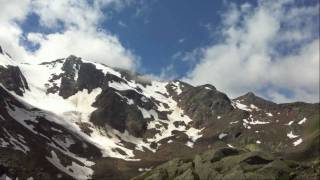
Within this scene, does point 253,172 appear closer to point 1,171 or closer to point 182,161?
point 182,161

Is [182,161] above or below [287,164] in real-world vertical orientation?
above

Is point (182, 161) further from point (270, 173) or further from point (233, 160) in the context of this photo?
point (270, 173)

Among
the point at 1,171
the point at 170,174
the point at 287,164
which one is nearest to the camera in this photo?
the point at 287,164

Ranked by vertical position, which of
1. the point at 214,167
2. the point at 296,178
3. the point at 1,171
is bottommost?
the point at 296,178

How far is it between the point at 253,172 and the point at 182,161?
23.6 m

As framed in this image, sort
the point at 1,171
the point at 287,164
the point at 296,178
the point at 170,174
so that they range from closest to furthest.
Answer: the point at 296,178, the point at 287,164, the point at 170,174, the point at 1,171

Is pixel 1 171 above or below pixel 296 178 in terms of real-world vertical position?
above

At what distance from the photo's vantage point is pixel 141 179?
111312 mm

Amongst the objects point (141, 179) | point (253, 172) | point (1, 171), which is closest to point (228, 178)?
point (253, 172)

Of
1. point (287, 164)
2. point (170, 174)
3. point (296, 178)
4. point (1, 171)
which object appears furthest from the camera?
point (1, 171)

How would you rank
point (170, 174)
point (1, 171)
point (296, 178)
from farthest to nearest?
point (1, 171) < point (170, 174) < point (296, 178)

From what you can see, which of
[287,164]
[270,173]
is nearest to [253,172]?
[270,173]

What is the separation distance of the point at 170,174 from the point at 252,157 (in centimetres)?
1838

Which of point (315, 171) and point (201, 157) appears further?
point (201, 157)
